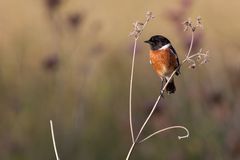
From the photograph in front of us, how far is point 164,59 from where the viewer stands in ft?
11.2

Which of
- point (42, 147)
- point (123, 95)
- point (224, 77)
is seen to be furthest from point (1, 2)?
point (224, 77)

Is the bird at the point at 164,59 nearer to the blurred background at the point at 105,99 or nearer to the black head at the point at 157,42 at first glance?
the black head at the point at 157,42

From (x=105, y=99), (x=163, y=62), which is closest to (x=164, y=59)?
(x=163, y=62)

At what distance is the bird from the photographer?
3352mm

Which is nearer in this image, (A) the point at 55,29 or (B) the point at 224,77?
(A) the point at 55,29

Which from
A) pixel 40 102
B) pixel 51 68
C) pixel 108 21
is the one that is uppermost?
pixel 51 68

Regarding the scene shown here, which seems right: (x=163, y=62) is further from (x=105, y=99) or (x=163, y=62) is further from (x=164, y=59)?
(x=105, y=99)

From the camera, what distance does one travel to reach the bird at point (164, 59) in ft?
11.0

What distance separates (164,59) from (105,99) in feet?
10.4

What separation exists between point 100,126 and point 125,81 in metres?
0.78

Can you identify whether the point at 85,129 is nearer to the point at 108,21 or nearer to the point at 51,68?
the point at 51,68

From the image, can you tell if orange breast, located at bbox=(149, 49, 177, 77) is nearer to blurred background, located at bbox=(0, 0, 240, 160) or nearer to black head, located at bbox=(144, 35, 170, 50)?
black head, located at bbox=(144, 35, 170, 50)

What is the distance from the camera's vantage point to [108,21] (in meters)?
10.9

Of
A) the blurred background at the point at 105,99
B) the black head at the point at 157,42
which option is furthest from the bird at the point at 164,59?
the blurred background at the point at 105,99
